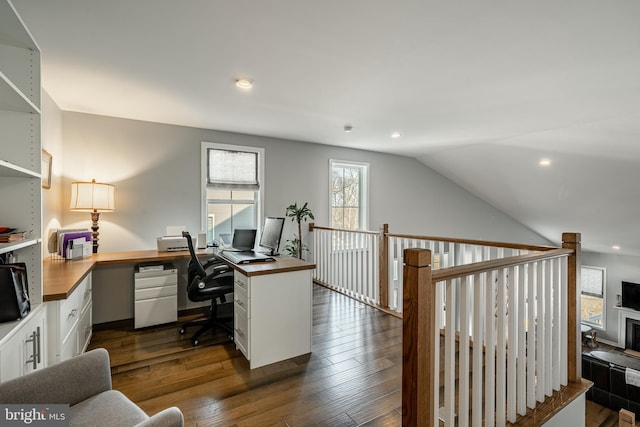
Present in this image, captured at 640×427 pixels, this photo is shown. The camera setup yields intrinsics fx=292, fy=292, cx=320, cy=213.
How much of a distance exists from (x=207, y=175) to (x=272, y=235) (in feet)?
5.32

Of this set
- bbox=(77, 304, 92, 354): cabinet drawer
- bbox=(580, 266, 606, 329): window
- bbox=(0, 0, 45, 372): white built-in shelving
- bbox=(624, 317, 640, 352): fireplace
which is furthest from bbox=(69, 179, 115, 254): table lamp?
bbox=(624, 317, 640, 352): fireplace

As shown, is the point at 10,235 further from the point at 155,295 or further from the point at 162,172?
the point at 162,172

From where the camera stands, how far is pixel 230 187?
14.1 feet

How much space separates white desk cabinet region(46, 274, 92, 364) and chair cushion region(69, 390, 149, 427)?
807 mm

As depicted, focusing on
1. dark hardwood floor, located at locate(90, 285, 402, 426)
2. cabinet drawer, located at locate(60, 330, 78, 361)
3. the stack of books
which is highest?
the stack of books

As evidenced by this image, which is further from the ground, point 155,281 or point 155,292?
point 155,281

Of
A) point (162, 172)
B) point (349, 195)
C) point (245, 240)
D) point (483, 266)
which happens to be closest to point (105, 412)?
point (483, 266)

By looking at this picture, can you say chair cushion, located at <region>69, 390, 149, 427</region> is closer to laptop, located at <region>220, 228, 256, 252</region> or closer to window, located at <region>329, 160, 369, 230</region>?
laptop, located at <region>220, 228, 256, 252</region>

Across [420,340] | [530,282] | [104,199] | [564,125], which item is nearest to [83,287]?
[104,199]

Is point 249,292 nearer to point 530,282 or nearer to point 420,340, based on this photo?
point 420,340

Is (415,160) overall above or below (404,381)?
above

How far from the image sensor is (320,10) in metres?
1.69

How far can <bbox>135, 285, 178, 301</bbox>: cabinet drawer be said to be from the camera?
3158 mm

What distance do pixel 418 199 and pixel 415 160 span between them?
85cm
